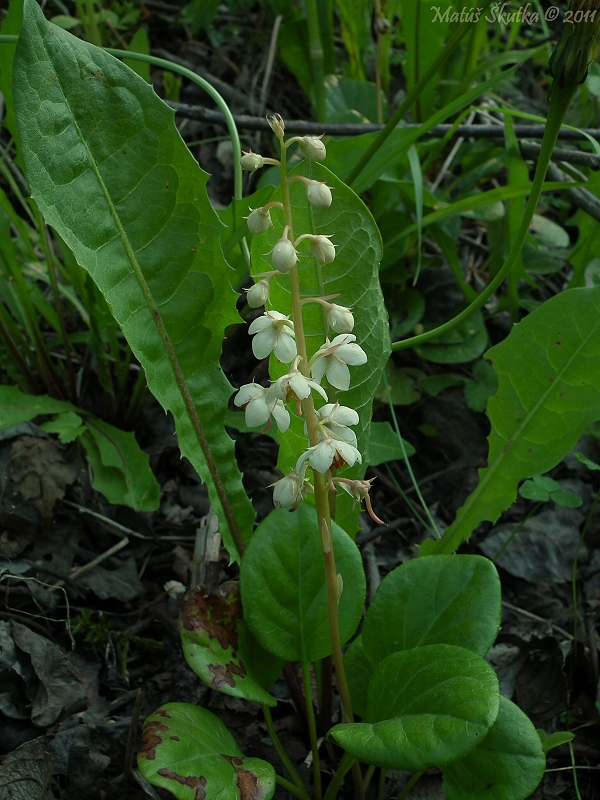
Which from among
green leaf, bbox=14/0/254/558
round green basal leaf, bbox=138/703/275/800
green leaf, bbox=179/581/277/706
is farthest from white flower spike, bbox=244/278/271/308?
round green basal leaf, bbox=138/703/275/800

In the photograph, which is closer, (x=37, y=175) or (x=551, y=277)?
(x=37, y=175)

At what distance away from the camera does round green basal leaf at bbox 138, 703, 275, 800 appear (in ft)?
3.76

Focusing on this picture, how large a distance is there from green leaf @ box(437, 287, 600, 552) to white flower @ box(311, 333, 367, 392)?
672 mm

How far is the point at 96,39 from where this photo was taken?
2.42 metres

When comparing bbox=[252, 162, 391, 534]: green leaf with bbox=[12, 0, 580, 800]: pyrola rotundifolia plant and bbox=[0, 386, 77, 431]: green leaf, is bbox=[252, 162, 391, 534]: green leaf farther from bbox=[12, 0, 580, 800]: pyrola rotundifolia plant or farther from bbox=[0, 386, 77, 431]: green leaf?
bbox=[0, 386, 77, 431]: green leaf

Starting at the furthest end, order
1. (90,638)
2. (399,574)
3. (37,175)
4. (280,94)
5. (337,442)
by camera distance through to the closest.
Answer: (280,94)
(90,638)
(399,574)
(37,175)
(337,442)

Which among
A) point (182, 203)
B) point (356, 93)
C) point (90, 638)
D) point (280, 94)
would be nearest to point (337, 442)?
point (182, 203)

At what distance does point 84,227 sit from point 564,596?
1.70 metres

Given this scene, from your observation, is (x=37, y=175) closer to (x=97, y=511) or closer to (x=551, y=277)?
(x=97, y=511)

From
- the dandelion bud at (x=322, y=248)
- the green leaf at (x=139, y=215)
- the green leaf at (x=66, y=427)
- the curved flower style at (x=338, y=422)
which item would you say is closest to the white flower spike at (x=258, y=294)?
the dandelion bud at (x=322, y=248)

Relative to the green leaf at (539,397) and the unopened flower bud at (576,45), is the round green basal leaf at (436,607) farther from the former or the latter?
the unopened flower bud at (576,45)

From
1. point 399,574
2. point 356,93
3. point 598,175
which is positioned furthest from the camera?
point 356,93

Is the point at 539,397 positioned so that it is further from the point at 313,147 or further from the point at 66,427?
the point at 66,427

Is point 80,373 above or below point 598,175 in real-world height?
below
